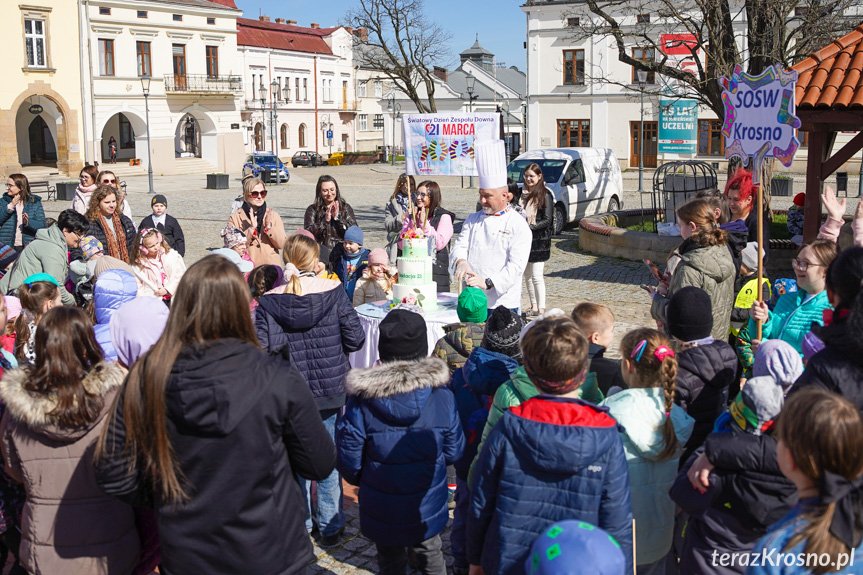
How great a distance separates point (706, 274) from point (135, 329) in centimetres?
332

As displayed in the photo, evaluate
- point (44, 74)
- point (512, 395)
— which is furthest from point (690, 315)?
point (44, 74)

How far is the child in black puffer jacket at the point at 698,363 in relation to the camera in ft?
11.9

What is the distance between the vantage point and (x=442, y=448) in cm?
361

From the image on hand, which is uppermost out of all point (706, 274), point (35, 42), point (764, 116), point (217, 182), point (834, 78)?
point (35, 42)

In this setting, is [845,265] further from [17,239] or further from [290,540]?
[17,239]

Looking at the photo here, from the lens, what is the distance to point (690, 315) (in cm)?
375

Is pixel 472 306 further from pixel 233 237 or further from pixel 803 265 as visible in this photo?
pixel 233 237

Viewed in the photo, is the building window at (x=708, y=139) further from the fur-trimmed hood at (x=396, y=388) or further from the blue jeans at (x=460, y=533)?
the fur-trimmed hood at (x=396, y=388)

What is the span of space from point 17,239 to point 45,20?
39045 mm

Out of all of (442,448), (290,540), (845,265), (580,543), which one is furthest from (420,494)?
(845,265)

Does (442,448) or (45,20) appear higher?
(45,20)

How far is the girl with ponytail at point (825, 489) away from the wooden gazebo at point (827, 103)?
7.03 meters

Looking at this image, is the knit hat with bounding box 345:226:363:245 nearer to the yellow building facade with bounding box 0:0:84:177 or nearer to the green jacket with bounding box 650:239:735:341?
the green jacket with bounding box 650:239:735:341

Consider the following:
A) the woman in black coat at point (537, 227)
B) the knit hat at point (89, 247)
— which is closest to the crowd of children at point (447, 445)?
the knit hat at point (89, 247)
